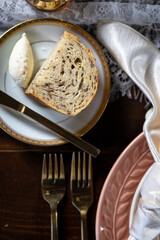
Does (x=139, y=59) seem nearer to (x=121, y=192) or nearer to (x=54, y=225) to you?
(x=121, y=192)

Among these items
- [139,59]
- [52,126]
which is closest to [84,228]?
[52,126]

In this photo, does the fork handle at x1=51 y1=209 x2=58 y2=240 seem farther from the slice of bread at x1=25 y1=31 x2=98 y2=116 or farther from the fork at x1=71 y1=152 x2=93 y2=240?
the slice of bread at x1=25 y1=31 x2=98 y2=116

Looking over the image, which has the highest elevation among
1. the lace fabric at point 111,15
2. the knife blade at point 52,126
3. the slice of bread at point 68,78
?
the lace fabric at point 111,15

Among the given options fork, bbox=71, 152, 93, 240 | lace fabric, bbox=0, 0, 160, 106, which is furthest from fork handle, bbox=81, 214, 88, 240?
lace fabric, bbox=0, 0, 160, 106

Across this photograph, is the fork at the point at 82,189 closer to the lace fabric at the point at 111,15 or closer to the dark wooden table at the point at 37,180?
the dark wooden table at the point at 37,180

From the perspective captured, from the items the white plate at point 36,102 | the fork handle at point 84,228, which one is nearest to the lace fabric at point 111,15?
the white plate at point 36,102

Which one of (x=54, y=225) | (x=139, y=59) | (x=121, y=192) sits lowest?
(x=54, y=225)
